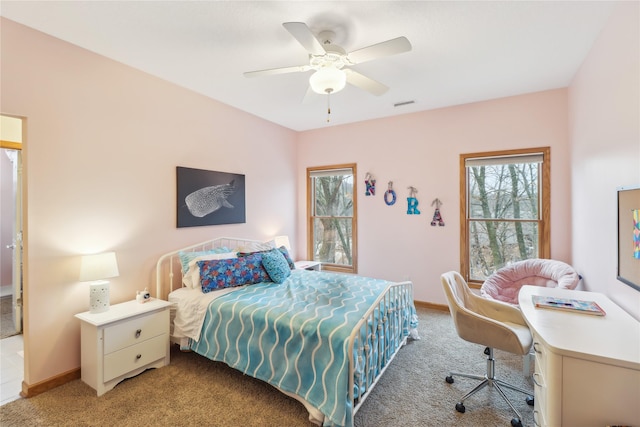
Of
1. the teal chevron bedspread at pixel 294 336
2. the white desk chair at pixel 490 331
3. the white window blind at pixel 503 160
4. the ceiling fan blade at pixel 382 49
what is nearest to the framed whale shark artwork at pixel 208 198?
the teal chevron bedspread at pixel 294 336

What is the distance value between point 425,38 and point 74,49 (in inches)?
114

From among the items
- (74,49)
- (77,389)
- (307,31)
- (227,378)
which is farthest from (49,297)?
(307,31)

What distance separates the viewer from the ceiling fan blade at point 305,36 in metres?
1.63

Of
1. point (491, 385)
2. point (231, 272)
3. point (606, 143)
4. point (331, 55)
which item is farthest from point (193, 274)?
point (606, 143)

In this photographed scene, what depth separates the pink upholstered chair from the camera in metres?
2.97

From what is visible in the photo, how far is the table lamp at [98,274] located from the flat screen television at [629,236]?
3.59m

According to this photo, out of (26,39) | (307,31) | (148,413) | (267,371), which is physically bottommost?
(148,413)

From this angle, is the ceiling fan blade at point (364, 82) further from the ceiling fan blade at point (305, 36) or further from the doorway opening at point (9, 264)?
the doorway opening at point (9, 264)

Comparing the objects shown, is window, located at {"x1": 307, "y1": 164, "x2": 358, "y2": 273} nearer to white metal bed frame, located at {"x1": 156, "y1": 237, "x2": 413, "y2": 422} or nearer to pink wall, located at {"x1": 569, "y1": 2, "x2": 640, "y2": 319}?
white metal bed frame, located at {"x1": 156, "y1": 237, "x2": 413, "y2": 422}

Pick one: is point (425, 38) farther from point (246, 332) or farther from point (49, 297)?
point (49, 297)

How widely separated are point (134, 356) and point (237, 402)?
988 millimetres

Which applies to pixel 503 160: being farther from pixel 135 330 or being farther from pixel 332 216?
pixel 135 330

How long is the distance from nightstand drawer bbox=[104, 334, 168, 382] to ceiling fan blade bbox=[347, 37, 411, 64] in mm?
2810

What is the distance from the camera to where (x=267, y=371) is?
2.10 m
